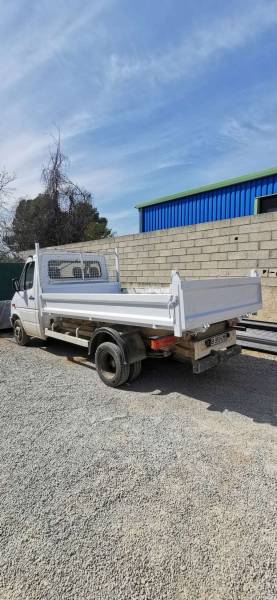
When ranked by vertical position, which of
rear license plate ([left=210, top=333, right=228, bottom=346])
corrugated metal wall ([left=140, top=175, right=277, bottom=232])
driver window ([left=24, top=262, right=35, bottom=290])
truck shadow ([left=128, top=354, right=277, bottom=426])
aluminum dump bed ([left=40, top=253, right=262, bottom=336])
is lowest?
truck shadow ([left=128, top=354, right=277, bottom=426])

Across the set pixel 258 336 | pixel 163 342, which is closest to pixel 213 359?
pixel 163 342

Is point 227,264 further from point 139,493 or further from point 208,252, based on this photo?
point 139,493

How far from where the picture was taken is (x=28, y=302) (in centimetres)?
671

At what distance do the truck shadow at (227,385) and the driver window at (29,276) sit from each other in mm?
2906

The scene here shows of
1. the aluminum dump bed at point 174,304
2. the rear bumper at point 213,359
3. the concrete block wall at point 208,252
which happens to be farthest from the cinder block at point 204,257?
the rear bumper at point 213,359

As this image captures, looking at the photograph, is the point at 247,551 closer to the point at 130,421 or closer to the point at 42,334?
the point at 130,421

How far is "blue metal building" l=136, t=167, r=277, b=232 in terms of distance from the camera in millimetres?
9898

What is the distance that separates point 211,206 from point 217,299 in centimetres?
815

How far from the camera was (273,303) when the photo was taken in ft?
23.5

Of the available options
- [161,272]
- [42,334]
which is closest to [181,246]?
[161,272]

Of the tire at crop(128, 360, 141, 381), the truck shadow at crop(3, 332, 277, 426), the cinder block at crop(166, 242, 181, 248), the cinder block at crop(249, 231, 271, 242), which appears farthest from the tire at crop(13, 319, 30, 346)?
the cinder block at crop(249, 231, 271, 242)

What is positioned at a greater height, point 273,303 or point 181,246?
point 181,246

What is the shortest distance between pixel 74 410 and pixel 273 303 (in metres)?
5.13

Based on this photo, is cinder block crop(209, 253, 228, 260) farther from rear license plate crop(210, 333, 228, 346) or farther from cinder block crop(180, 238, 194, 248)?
rear license plate crop(210, 333, 228, 346)
